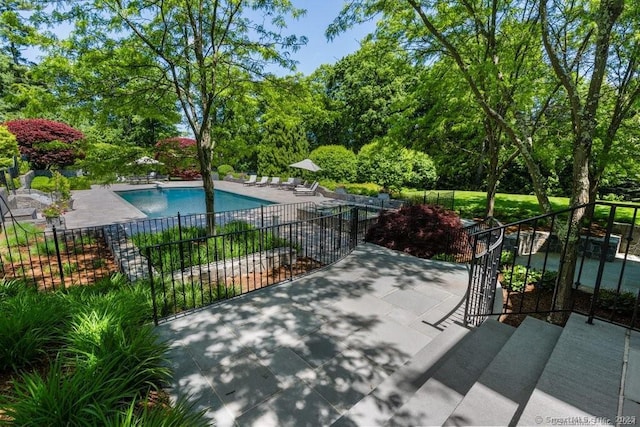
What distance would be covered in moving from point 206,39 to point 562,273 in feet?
28.8

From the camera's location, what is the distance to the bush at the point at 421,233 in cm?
729

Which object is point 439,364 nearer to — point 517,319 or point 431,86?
point 517,319

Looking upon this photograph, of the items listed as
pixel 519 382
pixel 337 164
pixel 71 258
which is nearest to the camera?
pixel 519 382

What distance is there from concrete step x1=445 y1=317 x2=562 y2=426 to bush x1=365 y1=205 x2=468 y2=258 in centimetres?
438

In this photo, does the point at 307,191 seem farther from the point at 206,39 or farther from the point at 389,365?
the point at 389,365

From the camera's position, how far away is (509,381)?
89.2 inches

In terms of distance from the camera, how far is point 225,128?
876cm

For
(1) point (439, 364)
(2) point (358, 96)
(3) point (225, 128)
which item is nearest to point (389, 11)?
(3) point (225, 128)

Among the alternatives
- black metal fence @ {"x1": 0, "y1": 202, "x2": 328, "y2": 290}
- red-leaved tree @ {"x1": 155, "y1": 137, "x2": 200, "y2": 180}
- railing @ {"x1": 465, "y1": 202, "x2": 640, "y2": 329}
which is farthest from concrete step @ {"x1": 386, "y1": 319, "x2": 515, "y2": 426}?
red-leaved tree @ {"x1": 155, "y1": 137, "x2": 200, "y2": 180}

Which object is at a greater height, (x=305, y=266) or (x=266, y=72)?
(x=266, y=72)

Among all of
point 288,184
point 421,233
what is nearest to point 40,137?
point 288,184

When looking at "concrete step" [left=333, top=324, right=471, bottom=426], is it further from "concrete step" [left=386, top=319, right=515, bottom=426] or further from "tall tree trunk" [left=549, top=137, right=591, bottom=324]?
"tall tree trunk" [left=549, top=137, right=591, bottom=324]

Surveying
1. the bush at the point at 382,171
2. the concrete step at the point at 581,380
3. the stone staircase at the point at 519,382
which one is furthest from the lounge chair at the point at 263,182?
the concrete step at the point at 581,380

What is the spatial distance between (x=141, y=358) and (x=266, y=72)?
6507 mm
